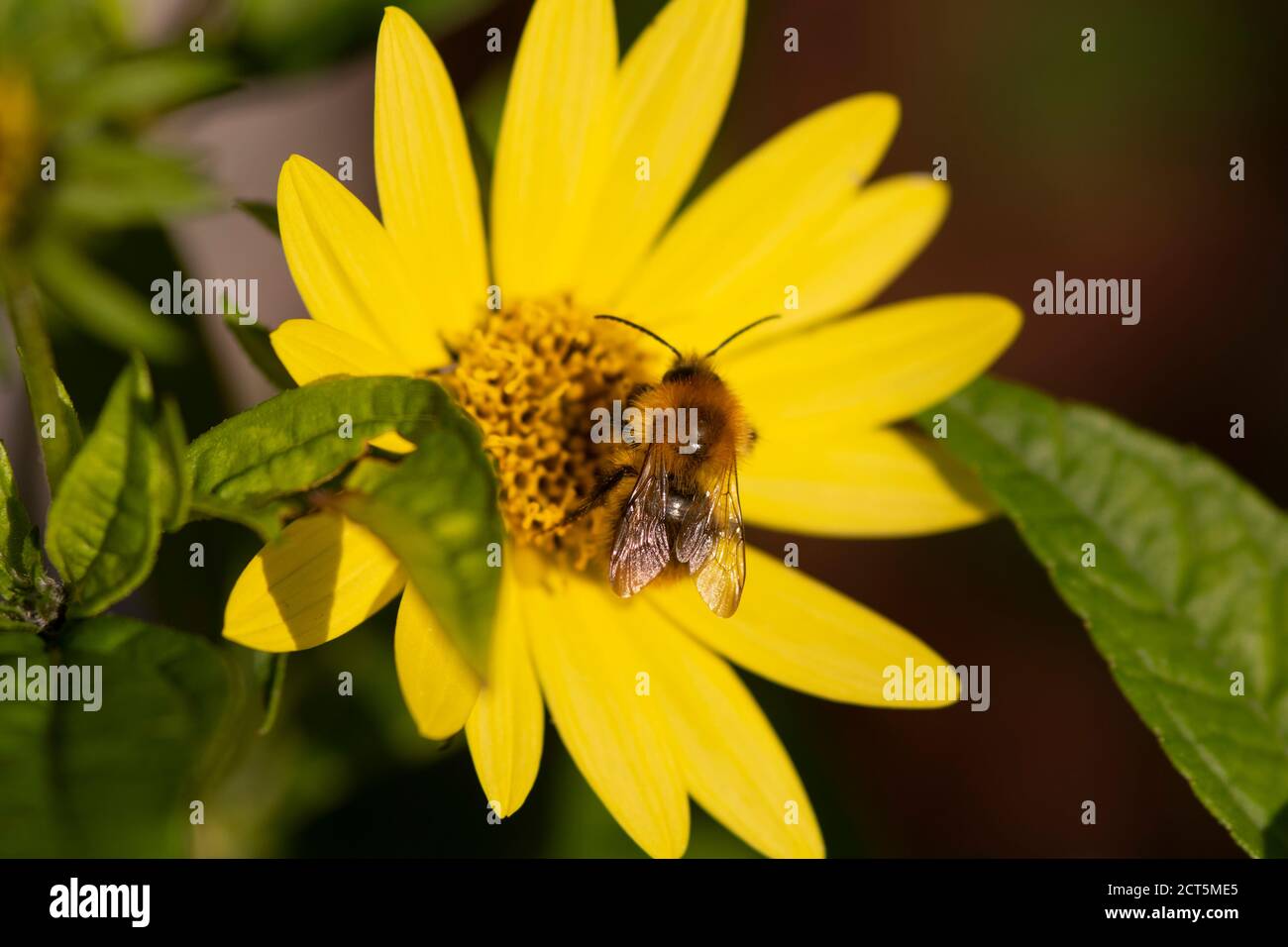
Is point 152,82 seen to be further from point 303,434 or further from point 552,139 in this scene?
point 303,434

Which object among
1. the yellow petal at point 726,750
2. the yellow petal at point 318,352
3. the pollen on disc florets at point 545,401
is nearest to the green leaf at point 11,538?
the yellow petal at point 318,352

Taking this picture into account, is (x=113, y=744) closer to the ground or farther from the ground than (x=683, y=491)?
closer to the ground

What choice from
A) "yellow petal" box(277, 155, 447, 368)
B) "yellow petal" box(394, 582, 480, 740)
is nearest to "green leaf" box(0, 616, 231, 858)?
"yellow petal" box(394, 582, 480, 740)

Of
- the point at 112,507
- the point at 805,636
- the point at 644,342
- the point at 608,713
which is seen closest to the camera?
the point at 112,507

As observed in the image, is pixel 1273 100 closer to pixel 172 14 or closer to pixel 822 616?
pixel 822 616

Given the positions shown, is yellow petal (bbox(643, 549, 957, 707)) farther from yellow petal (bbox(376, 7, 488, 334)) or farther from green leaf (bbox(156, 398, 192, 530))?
green leaf (bbox(156, 398, 192, 530))

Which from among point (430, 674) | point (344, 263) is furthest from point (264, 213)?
point (430, 674)
